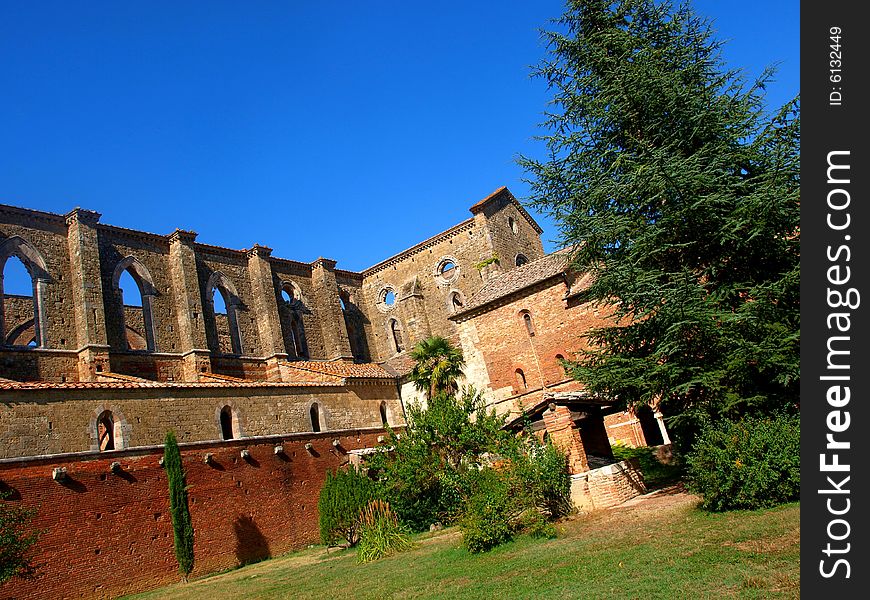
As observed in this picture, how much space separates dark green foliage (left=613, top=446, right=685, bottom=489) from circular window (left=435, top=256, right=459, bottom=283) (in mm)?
16497

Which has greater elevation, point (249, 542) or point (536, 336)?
point (536, 336)

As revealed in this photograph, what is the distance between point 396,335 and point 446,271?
551cm

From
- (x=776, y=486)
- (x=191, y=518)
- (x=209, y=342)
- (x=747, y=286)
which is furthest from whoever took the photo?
(x=209, y=342)

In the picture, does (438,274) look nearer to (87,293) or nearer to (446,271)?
(446,271)

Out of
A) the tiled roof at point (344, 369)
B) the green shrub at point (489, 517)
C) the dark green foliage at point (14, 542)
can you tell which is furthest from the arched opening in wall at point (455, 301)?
the dark green foliage at point (14, 542)

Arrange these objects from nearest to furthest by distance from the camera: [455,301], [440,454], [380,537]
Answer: [380,537] → [440,454] → [455,301]

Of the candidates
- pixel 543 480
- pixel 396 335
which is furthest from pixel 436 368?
pixel 543 480

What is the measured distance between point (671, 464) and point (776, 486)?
1018 centimetres

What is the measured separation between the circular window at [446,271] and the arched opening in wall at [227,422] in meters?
18.3

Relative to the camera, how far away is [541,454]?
14000mm

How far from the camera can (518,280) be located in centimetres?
2681
